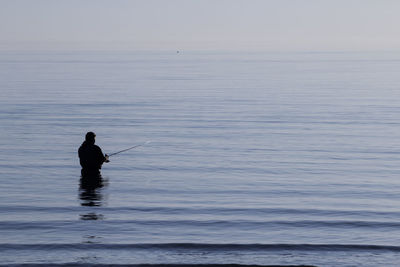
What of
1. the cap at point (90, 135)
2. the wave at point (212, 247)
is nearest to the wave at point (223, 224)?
the wave at point (212, 247)

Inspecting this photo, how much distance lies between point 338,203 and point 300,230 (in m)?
3.99

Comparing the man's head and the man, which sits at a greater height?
the man's head

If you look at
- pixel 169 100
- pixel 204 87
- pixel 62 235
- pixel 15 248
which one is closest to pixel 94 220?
pixel 62 235

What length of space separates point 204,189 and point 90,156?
394 centimetres

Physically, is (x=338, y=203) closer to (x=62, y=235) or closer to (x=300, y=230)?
(x=300, y=230)

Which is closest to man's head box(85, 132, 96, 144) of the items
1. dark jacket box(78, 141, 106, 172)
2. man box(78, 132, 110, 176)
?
man box(78, 132, 110, 176)

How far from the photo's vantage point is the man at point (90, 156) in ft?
73.2

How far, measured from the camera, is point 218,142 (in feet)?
118

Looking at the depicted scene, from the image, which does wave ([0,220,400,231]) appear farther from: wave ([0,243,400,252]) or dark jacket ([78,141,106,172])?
dark jacket ([78,141,106,172])

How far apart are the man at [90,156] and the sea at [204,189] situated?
0.65 meters

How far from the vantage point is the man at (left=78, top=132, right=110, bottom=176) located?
22297mm

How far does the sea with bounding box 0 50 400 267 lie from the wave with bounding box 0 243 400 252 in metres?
0.04

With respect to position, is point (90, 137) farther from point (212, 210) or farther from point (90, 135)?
point (212, 210)

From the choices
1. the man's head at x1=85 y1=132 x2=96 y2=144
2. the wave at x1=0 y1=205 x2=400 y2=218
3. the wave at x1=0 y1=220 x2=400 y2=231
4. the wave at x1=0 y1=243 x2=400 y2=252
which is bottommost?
the wave at x1=0 y1=243 x2=400 y2=252
